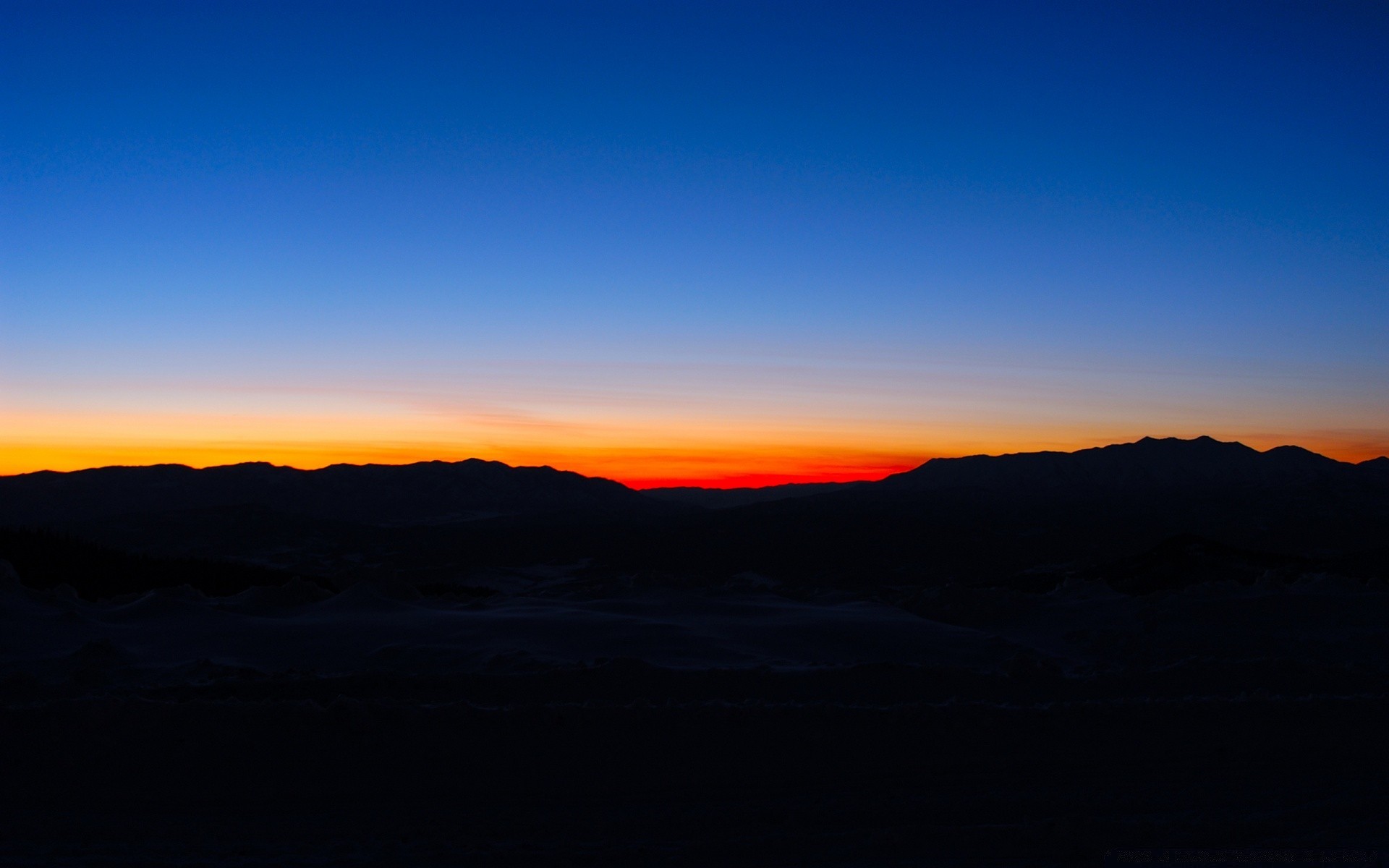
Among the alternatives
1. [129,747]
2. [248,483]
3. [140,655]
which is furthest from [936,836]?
[248,483]

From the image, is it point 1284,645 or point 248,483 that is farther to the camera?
point 248,483

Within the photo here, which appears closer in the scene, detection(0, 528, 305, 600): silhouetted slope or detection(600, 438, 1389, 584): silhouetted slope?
detection(0, 528, 305, 600): silhouetted slope

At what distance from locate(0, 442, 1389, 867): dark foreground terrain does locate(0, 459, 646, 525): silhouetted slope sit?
96278 mm

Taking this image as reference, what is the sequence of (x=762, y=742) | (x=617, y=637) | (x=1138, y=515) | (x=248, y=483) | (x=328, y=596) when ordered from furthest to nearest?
(x=248, y=483), (x=1138, y=515), (x=328, y=596), (x=617, y=637), (x=762, y=742)

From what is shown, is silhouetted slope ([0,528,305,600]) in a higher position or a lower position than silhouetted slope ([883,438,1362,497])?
lower

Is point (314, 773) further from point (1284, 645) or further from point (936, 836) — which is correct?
point (1284, 645)

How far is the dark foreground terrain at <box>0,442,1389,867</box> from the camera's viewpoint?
4.71 meters

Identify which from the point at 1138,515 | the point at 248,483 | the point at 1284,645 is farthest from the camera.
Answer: the point at 248,483

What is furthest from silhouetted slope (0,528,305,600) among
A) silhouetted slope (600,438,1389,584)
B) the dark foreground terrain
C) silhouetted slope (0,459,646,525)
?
silhouetted slope (0,459,646,525)

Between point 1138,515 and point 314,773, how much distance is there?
3203 inches

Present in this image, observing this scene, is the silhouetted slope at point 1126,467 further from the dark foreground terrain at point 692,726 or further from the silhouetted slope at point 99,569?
the dark foreground terrain at point 692,726

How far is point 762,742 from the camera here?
596cm

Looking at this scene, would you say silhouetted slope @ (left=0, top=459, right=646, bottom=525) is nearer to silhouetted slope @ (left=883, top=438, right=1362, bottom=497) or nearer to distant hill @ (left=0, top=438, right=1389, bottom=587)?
distant hill @ (left=0, top=438, right=1389, bottom=587)

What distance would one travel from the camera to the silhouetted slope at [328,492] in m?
108
